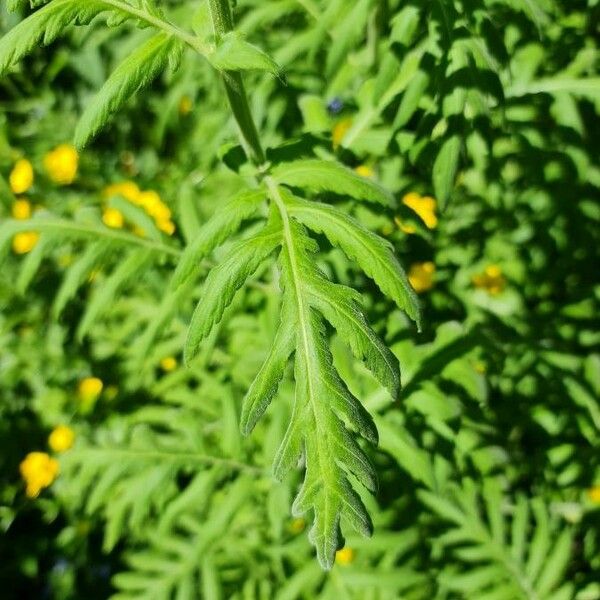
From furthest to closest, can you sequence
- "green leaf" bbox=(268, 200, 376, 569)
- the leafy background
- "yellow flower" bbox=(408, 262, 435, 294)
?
"yellow flower" bbox=(408, 262, 435, 294) → the leafy background → "green leaf" bbox=(268, 200, 376, 569)

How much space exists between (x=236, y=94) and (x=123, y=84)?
244mm

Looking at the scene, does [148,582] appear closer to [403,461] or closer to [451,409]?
[403,461]

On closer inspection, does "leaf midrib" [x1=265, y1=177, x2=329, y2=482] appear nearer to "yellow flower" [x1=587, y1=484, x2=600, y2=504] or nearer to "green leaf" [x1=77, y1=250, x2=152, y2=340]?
"green leaf" [x1=77, y1=250, x2=152, y2=340]

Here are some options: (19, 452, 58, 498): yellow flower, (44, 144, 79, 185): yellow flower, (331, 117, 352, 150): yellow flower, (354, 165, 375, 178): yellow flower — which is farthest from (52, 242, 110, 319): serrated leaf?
(44, 144, 79, 185): yellow flower

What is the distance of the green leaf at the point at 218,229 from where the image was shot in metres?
1.00

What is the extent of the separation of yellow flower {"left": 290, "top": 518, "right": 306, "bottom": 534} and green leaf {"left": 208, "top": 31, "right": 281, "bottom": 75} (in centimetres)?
124

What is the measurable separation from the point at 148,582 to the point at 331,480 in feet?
3.71

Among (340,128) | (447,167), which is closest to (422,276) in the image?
(340,128)

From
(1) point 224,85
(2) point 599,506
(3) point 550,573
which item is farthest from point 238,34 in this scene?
(2) point 599,506

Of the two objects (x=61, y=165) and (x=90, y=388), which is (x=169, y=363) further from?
(x=61, y=165)

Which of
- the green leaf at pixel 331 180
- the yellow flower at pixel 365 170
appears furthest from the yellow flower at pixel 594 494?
the green leaf at pixel 331 180

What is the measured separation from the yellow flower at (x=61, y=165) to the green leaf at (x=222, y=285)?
2098 mm

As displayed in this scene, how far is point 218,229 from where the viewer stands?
1.01m

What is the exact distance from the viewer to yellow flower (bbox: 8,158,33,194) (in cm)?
259
